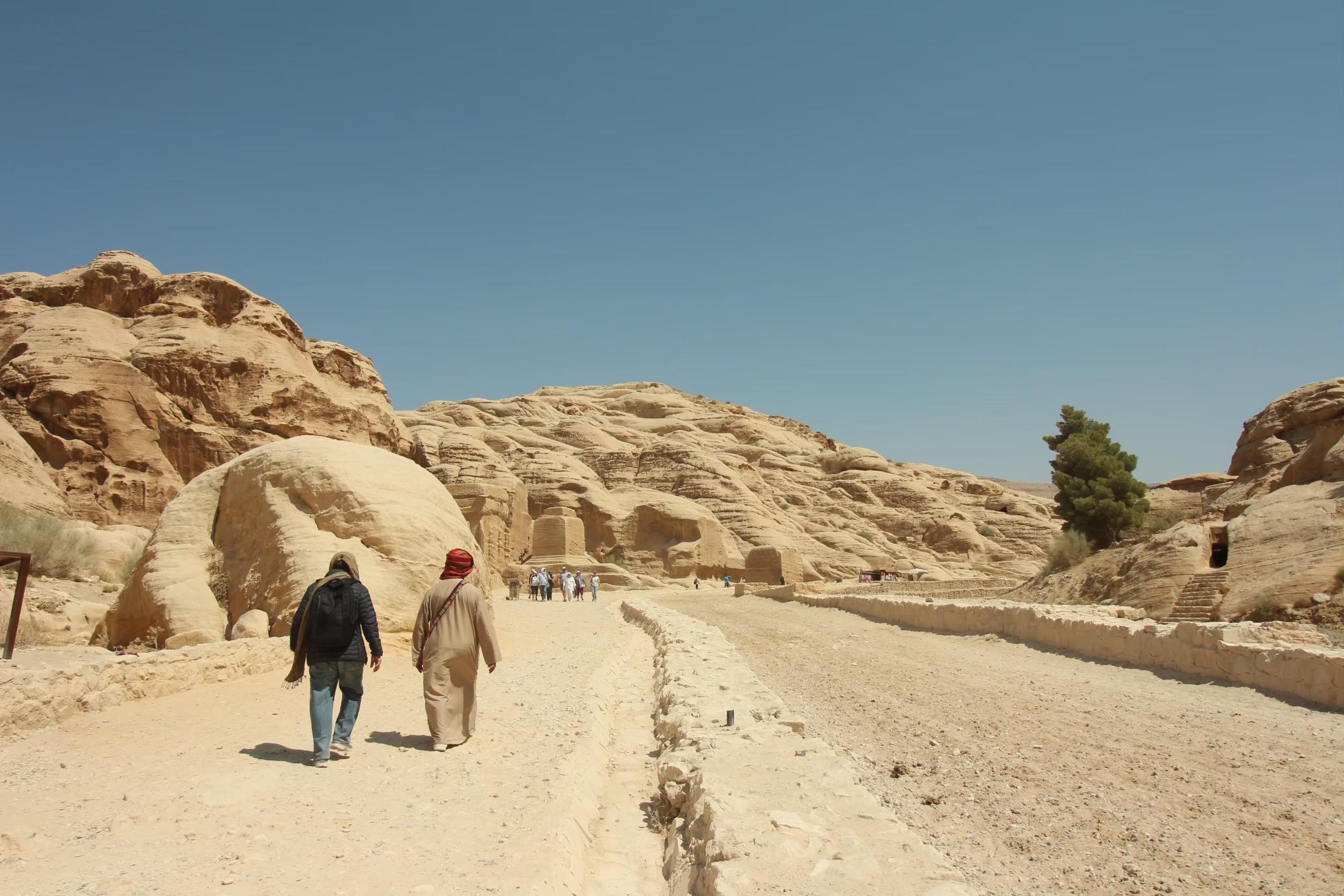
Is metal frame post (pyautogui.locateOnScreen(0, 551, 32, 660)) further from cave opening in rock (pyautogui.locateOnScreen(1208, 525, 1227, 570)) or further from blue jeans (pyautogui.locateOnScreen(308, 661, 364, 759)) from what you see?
cave opening in rock (pyautogui.locateOnScreen(1208, 525, 1227, 570))

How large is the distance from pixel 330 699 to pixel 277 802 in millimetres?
1095

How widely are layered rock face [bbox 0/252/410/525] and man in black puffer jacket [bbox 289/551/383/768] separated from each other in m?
19.9

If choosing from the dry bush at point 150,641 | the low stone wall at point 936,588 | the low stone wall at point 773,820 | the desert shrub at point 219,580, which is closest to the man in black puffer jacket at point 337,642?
the low stone wall at point 773,820

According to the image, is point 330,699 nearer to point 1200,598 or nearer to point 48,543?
point 48,543

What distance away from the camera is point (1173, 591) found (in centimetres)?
1830

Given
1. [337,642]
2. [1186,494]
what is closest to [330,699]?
[337,642]

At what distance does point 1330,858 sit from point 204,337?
104 feet

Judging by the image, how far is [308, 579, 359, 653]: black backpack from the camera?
612 centimetres

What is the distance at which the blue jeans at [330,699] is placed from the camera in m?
5.83

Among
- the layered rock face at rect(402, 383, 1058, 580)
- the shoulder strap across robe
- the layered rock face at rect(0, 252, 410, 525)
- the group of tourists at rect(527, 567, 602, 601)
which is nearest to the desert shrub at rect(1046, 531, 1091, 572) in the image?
the group of tourists at rect(527, 567, 602, 601)

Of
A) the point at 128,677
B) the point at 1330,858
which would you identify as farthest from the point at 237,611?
the point at 1330,858

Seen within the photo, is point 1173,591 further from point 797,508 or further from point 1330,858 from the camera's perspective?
point 797,508

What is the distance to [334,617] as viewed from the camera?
615 centimetres

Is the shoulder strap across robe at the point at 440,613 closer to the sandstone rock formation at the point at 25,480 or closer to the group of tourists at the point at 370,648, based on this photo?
the group of tourists at the point at 370,648
